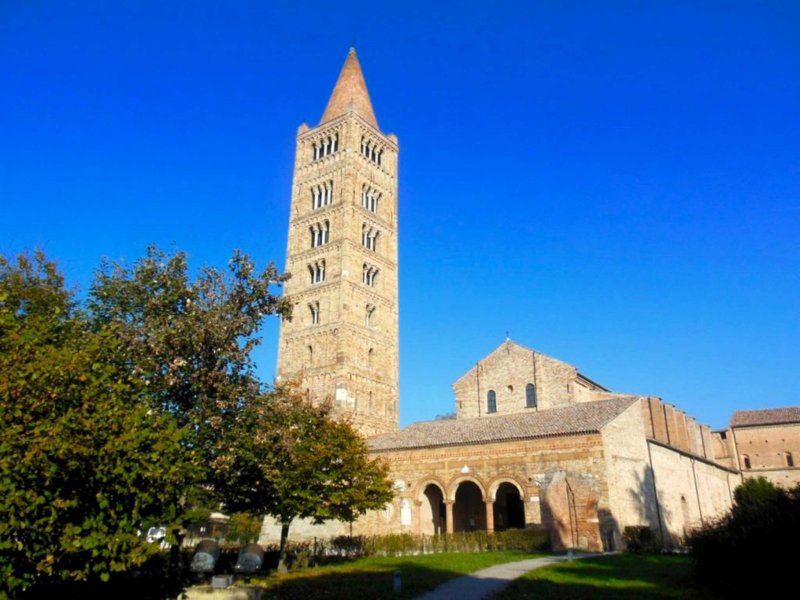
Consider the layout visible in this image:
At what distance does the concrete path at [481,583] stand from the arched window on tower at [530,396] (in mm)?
22729

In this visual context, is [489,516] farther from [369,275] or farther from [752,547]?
[369,275]

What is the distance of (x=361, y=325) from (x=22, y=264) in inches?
1049

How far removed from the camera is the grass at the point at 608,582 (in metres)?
14.0

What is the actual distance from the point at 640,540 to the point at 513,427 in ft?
27.9

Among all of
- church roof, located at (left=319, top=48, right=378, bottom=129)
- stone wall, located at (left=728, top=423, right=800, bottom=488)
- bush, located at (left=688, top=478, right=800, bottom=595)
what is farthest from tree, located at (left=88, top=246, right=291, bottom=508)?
stone wall, located at (left=728, top=423, right=800, bottom=488)

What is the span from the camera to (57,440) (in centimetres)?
932

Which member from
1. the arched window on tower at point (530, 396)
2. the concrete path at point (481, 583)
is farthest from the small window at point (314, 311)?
the concrete path at point (481, 583)

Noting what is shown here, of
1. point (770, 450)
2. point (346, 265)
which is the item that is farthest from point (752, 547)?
point (770, 450)

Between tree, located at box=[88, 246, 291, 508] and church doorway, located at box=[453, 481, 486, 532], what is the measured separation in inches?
864

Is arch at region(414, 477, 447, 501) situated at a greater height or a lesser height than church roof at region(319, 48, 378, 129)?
lesser

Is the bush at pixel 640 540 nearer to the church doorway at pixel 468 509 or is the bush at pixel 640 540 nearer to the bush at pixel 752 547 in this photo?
the church doorway at pixel 468 509

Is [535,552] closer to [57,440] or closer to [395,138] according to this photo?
[57,440]

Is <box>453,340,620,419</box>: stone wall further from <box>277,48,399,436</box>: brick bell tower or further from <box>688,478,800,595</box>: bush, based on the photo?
<box>688,478,800,595</box>: bush

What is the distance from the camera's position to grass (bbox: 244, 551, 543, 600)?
15.3m
